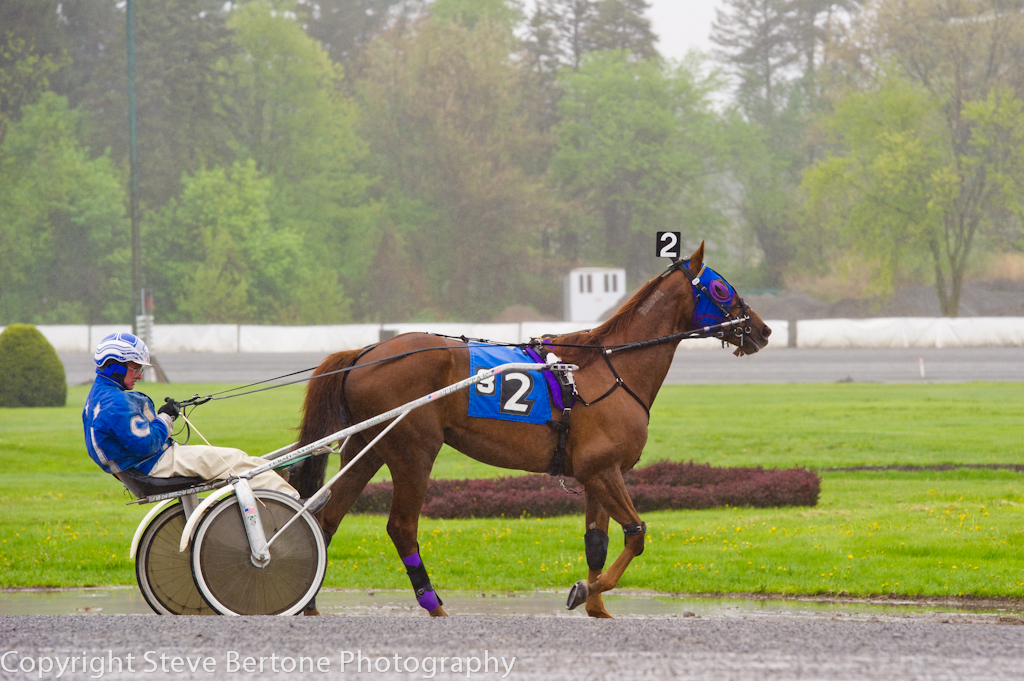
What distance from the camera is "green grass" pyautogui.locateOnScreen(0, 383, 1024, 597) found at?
7.97 m

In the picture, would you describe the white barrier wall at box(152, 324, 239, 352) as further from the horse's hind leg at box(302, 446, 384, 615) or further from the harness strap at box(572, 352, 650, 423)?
the harness strap at box(572, 352, 650, 423)

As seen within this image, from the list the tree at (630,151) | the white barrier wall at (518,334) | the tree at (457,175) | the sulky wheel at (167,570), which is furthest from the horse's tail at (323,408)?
the tree at (630,151)

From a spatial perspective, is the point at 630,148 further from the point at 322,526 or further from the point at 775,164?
the point at 322,526

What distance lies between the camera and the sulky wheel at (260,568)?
5.77m

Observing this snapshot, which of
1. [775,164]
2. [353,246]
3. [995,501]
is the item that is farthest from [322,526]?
[775,164]

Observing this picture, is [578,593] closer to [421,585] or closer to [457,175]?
[421,585]

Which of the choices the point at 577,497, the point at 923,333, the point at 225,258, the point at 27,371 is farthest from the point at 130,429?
the point at 225,258

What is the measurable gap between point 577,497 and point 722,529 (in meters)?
1.72

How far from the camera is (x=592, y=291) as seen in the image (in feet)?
177

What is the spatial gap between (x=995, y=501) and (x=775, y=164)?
6235cm

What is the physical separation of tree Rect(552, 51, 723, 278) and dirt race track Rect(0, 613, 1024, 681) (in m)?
59.1

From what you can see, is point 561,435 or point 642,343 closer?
point 561,435

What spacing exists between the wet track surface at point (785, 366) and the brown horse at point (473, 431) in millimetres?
20780

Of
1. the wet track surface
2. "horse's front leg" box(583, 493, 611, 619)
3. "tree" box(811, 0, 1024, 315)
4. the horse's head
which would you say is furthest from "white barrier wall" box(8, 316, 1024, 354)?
"horse's front leg" box(583, 493, 611, 619)
